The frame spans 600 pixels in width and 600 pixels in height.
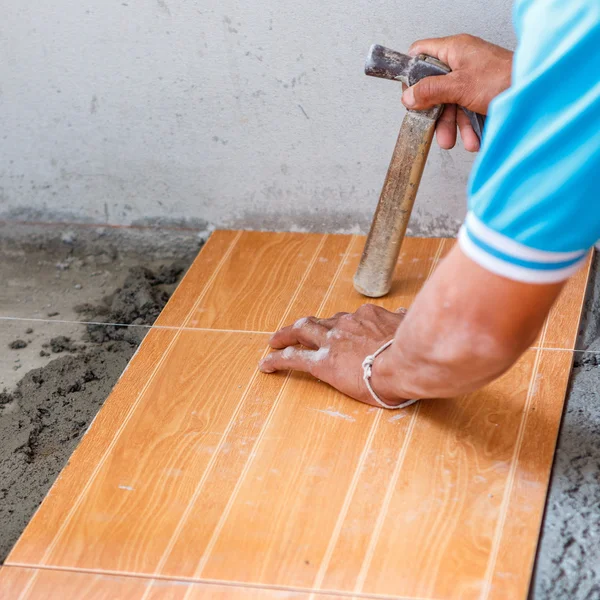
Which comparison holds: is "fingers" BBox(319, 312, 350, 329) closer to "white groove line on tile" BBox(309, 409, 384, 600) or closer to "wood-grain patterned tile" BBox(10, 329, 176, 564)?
"white groove line on tile" BBox(309, 409, 384, 600)

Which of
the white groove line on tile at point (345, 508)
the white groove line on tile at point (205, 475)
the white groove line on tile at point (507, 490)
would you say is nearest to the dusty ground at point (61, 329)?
the white groove line on tile at point (205, 475)

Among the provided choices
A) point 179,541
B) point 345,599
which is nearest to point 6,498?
point 179,541

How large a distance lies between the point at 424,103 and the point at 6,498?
1.44 m

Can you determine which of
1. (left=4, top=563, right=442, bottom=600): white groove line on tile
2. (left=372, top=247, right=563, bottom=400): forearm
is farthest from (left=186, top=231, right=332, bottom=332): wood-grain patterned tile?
(left=372, top=247, right=563, bottom=400): forearm

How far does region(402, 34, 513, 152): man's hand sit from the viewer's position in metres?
2.07

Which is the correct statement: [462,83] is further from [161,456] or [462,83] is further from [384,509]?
[161,456]

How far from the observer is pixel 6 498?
6.32 ft

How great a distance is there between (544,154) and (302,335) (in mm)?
1235

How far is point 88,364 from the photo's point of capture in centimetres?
238

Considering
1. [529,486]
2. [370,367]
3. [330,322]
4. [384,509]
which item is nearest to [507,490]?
[529,486]

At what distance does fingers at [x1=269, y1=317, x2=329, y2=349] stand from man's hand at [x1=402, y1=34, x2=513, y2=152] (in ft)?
1.99

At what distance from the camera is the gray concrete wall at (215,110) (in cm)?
256

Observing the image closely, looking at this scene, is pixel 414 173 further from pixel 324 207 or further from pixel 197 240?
pixel 197 240

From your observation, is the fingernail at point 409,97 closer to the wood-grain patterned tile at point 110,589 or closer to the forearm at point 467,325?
the forearm at point 467,325
